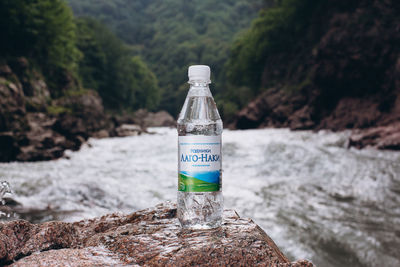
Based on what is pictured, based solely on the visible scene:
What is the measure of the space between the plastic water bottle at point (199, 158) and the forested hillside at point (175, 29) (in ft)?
156

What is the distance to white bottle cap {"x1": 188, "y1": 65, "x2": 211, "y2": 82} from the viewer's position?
7.52 feet

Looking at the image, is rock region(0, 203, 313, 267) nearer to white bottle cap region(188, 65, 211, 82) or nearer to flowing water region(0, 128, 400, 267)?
white bottle cap region(188, 65, 211, 82)

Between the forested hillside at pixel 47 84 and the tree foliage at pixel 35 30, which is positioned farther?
the tree foliage at pixel 35 30

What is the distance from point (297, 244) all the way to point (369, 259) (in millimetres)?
1000

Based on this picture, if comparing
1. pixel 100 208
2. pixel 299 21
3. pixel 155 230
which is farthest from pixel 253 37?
pixel 155 230

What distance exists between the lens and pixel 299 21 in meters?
40.9

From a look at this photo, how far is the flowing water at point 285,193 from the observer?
19.2 ft

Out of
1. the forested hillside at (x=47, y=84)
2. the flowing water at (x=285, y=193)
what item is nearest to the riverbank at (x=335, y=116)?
the flowing water at (x=285, y=193)

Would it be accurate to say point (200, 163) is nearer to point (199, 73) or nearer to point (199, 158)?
point (199, 158)

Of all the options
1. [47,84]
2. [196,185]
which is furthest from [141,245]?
[47,84]

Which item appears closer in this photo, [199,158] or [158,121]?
[199,158]

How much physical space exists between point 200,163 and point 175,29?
8039 centimetres

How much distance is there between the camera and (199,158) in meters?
2.23

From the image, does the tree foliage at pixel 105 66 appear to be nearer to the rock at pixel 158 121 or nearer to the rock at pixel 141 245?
the rock at pixel 158 121
